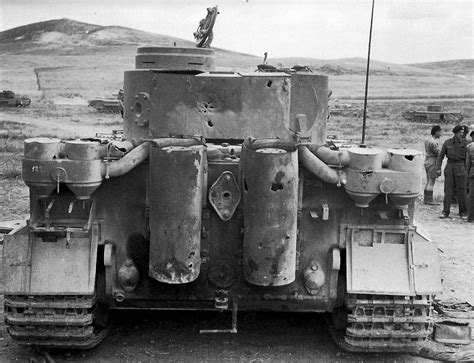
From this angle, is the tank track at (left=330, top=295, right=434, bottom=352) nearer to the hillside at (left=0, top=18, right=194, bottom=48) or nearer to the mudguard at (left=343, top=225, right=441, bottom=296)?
the mudguard at (left=343, top=225, right=441, bottom=296)

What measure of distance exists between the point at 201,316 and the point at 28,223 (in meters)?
2.36

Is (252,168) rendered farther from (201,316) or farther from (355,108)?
(355,108)

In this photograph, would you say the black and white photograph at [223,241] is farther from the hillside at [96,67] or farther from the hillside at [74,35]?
the hillside at [74,35]

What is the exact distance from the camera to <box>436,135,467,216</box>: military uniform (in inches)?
567

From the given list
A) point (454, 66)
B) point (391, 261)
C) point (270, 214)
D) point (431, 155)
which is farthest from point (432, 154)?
point (454, 66)

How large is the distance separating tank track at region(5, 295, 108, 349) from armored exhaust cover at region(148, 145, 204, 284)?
2.70 ft

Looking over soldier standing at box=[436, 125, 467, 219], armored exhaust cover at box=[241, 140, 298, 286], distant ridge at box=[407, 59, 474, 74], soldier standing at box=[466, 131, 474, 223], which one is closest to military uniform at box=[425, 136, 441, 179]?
soldier standing at box=[436, 125, 467, 219]

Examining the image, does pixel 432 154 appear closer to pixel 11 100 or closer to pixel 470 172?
pixel 470 172

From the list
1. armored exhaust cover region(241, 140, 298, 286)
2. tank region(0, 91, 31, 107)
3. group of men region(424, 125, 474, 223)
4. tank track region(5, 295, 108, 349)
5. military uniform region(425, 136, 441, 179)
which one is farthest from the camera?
tank region(0, 91, 31, 107)

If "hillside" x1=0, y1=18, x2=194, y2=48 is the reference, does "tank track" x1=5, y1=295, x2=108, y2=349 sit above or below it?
below

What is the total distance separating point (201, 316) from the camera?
7875 mm

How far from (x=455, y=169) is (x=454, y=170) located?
3cm

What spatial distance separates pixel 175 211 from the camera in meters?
6.02

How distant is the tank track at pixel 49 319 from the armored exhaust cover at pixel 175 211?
32.4 inches
